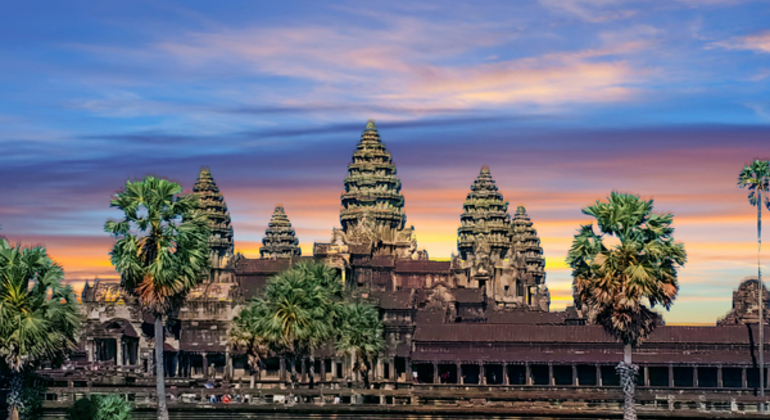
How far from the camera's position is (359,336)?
9200cm

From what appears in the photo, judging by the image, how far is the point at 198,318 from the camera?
118m

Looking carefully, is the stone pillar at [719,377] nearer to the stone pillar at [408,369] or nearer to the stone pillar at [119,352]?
the stone pillar at [408,369]

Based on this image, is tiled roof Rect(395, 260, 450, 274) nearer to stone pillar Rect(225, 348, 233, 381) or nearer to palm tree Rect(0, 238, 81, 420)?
stone pillar Rect(225, 348, 233, 381)

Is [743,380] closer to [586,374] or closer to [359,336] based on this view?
[586,374]

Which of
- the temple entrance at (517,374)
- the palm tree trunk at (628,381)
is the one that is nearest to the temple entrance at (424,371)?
the temple entrance at (517,374)

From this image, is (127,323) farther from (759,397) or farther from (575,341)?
(759,397)

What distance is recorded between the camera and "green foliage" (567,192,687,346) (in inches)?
2628

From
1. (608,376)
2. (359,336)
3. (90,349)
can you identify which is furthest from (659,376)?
(90,349)

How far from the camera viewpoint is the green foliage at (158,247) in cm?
6900

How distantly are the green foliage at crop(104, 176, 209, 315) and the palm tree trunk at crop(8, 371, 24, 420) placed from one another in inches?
316

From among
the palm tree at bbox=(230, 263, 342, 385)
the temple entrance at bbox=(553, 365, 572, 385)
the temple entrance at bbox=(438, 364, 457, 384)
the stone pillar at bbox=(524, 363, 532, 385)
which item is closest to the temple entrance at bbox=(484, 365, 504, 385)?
the temple entrance at bbox=(438, 364, 457, 384)

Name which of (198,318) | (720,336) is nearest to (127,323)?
(198,318)

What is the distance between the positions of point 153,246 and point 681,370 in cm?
5270

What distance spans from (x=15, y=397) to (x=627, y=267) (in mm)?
34428
